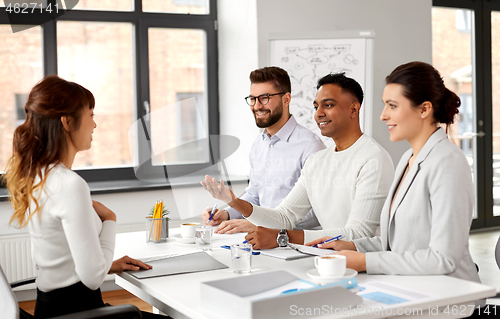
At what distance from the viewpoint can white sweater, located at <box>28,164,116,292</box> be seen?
4.63ft

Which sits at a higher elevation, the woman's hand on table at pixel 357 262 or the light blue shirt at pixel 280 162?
the light blue shirt at pixel 280 162

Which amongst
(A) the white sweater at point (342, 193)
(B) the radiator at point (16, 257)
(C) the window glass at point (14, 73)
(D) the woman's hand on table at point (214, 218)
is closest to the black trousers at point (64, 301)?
(A) the white sweater at point (342, 193)

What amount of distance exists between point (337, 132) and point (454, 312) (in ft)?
3.64

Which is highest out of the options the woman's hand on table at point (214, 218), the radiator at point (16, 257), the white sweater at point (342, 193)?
the white sweater at point (342, 193)

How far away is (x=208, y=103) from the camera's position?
177 inches

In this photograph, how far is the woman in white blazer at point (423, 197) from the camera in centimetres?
149

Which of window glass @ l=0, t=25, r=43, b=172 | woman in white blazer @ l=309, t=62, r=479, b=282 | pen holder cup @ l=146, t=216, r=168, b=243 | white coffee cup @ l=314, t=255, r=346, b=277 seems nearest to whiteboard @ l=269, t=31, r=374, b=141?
window glass @ l=0, t=25, r=43, b=172

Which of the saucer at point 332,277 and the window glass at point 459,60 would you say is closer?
the saucer at point 332,277

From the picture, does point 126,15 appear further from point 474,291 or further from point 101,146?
point 474,291

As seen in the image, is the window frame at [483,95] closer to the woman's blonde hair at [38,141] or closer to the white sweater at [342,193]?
the white sweater at [342,193]

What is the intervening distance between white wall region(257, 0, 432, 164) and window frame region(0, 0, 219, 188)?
606 mm

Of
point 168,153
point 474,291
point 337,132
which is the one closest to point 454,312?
point 474,291

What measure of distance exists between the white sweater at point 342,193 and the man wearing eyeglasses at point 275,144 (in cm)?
35

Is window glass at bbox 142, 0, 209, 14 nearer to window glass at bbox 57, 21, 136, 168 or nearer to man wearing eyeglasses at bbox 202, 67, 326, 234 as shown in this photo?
window glass at bbox 57, 21, 136, 168
